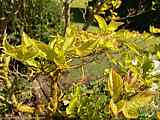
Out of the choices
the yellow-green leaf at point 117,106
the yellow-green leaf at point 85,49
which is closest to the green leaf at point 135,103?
the yellow-green leaf at point 117,106

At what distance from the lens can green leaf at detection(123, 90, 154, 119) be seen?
44.9 inches

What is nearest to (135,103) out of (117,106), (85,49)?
(117,106)

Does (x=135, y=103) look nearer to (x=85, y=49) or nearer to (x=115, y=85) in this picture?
(x=115, y=85)

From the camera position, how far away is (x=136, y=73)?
4.44 ft

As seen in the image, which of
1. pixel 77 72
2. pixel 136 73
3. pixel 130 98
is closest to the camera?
pixel 130 98

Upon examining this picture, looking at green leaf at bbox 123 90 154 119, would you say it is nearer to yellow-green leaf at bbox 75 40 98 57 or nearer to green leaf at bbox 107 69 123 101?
green leaf at bbox 107 69 123 101

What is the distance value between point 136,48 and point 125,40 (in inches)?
2.5

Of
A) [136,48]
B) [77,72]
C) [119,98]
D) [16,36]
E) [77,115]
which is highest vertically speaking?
[136,48]

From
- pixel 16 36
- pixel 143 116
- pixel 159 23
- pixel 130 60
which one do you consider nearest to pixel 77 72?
pixel 16 36

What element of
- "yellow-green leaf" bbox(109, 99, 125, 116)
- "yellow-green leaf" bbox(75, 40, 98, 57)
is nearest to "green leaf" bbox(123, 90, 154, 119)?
"yellow-green leaf" bbox(109, 99, 125, 116)

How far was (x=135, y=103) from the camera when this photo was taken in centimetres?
120

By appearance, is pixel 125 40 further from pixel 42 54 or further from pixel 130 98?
pixel 42 54

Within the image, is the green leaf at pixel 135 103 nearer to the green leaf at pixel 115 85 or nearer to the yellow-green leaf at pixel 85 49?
the green leaf at pixel 115 85

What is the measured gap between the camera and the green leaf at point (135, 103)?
1141 mm
